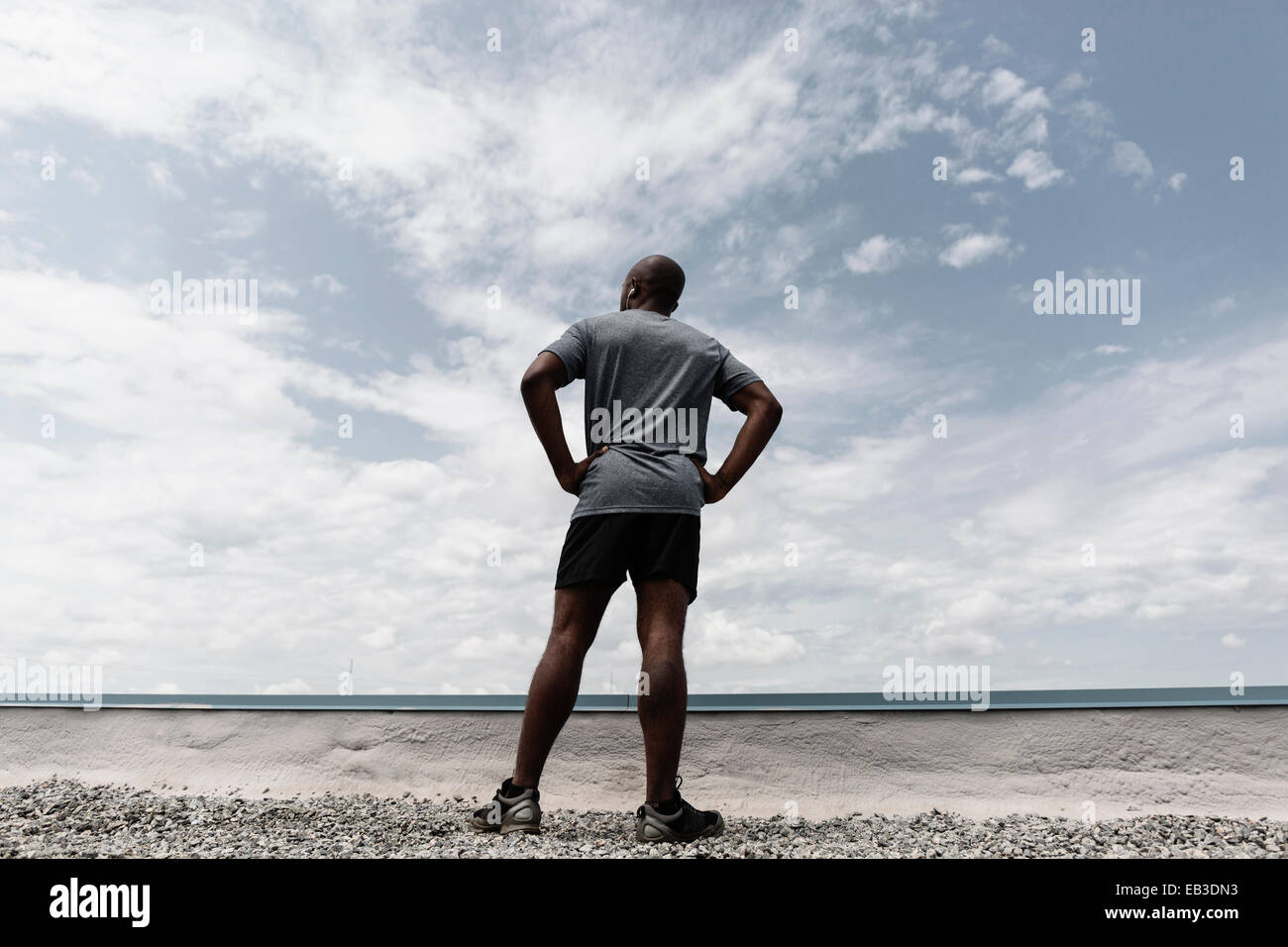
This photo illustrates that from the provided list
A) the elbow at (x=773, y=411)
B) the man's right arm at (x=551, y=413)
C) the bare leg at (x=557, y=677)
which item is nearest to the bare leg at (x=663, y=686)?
the bare leg at (x=557, y=677)

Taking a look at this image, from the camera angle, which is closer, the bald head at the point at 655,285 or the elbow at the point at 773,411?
the elbow at the point at 773,411

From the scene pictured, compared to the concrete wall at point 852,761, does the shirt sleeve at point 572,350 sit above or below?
above

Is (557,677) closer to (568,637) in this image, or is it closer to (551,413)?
(568,637)

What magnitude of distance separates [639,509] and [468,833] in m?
1.19

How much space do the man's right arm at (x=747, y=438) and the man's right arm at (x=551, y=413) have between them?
400 millimetres

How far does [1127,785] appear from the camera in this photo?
3.21 m

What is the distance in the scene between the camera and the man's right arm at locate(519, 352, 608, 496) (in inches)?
104

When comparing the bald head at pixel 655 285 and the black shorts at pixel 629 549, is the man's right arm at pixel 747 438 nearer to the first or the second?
the black shorts at pixel 629 549

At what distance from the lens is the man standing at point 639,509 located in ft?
8.36

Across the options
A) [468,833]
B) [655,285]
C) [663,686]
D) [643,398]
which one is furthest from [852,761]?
[655,285]

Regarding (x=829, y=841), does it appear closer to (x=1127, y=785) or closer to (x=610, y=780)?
(x=610, y=780)

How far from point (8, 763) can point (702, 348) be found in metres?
3.73

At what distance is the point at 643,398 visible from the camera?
2770 millimetres

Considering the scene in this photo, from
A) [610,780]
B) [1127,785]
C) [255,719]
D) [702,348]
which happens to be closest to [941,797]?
[1127,785]
